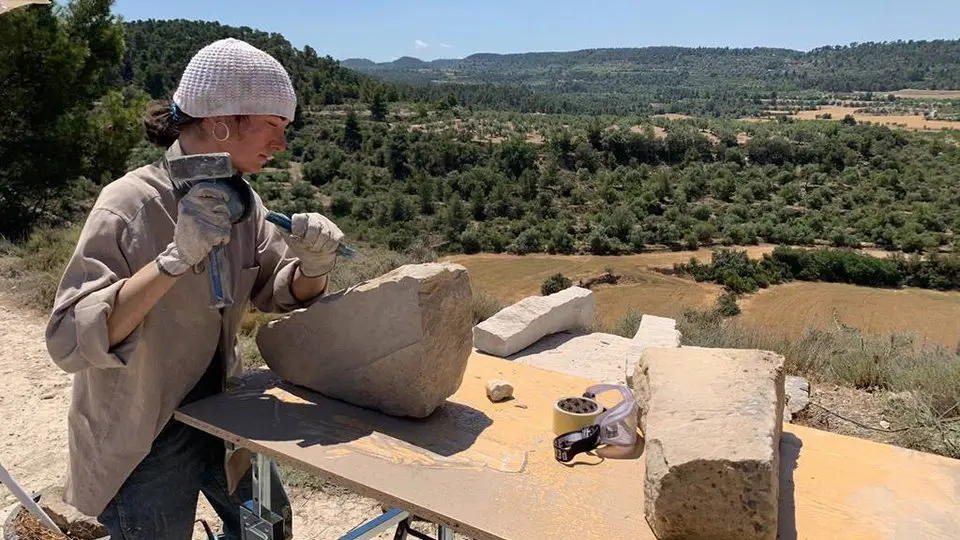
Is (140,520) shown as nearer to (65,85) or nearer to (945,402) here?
(945,402)

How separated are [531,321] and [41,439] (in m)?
3.49

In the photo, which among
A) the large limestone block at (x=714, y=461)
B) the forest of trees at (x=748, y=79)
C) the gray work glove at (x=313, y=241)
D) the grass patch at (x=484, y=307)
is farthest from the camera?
the forest of trees at (x=748, y=79)

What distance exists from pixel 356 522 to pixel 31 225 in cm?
918

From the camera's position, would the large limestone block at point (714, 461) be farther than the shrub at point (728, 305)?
No

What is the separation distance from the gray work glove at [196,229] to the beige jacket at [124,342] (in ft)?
0.52

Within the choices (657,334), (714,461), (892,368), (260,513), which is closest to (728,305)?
(657,334)

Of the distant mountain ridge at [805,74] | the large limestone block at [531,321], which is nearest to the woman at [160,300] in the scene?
the large limestone block at [531,321]

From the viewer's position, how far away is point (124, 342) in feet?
5.48

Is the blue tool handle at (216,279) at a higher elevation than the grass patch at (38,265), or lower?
higher

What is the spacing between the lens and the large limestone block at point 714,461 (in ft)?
4.72

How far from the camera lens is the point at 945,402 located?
4.34m

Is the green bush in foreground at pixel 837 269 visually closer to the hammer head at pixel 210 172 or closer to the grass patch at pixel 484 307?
the grass patch at pixel 484 307

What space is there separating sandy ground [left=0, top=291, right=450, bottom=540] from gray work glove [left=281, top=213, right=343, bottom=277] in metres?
1.82

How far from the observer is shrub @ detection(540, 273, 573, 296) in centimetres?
1776
